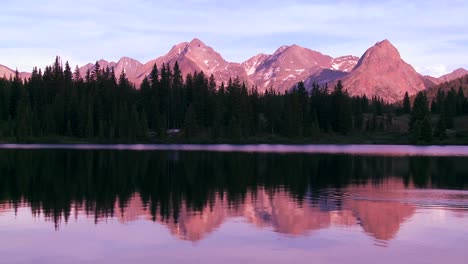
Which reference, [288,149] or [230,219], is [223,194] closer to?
[230,219]

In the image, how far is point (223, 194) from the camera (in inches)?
1901

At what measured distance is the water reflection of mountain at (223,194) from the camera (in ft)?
116

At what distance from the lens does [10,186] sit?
52344 millimetres

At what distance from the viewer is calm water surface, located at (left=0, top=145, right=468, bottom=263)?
26.2 metres

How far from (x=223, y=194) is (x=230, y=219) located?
12.6 meters

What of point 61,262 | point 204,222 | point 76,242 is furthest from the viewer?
point 204,222

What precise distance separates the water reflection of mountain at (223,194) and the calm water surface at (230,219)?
0.10 meters

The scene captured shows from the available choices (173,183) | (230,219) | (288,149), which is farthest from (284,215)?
(288,149)

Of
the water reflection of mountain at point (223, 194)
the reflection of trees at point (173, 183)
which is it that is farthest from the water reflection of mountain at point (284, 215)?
the reflection of trees at point (173, 183)

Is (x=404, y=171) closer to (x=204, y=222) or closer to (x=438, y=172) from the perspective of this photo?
(x=438, y=172)

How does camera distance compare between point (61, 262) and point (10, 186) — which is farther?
point (10, 186)

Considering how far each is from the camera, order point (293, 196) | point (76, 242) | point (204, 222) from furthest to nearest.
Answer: point (293, 196)
point (204, 222)
point (76, 242)

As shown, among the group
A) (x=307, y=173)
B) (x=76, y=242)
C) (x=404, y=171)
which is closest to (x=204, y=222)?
(x=76, y=242)

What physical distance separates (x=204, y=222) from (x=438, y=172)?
48.3 meters
